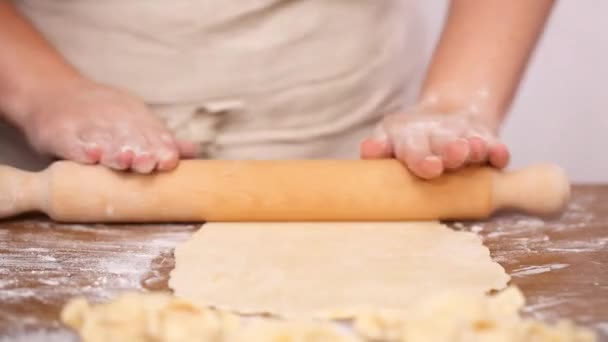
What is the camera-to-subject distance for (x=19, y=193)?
3.07 feet

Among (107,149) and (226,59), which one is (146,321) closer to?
(107,149)

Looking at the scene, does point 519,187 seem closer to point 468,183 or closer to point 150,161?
point 468,183

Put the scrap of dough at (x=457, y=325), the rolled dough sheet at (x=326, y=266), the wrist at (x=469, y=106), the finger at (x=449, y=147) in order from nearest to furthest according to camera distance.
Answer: the scrap of dough at (x=457, y=325), the rolled dough sheet at (x=326, y=266), the finger at (x=449, y=147), the wrist at (x=469, y=106)

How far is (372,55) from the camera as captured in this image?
123 centimetres

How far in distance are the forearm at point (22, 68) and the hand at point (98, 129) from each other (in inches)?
0.5

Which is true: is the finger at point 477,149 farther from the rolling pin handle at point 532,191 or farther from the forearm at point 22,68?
the forearm at point 22,68

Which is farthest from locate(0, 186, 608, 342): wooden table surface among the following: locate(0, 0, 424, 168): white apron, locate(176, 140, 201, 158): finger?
locate(0, 0, 424, 168): white apron

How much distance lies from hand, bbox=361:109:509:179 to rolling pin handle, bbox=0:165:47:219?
1.39 ft

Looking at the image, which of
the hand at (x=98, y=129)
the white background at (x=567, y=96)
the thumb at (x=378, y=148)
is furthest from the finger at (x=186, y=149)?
the white background at (x=567, y=96)

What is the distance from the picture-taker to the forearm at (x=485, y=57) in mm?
1027

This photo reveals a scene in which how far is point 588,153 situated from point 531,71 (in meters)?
0.24

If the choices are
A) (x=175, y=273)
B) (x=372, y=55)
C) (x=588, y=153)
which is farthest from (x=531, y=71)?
(x=175, y=273)

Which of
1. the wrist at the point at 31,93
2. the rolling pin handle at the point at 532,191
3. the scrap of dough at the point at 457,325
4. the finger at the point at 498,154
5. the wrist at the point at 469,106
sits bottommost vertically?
the scrap of dough at the point at 457,325

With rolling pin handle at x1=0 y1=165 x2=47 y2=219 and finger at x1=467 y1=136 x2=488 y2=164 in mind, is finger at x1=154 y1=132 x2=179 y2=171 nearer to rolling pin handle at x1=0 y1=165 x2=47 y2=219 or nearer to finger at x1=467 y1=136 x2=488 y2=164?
rolling pin handle at x1=0 y1=165 x2=47 y2=219
